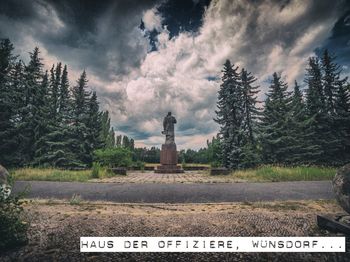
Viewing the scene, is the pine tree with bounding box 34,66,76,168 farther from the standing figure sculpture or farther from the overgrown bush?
the overgrown bush

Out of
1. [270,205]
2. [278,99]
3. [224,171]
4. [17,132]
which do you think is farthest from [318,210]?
[17,132]

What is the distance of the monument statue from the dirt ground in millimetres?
11158

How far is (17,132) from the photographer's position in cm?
1639

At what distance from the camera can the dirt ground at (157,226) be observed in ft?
7.80

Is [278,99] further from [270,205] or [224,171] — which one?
[270,205]

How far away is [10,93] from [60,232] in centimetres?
1884

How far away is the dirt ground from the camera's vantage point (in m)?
2.38

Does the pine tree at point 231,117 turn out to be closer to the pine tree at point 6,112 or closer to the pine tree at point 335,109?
the pine tree at point 335,109

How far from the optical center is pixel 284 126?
1855cm

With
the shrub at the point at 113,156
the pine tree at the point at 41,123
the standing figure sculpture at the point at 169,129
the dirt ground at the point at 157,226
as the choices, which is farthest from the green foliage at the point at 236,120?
the pine tree at the point at 41,123

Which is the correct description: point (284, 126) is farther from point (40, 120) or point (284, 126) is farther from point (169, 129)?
point (40, 120)

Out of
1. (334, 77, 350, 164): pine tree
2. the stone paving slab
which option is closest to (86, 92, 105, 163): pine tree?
the stone paving slab

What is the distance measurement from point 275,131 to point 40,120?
21686mm

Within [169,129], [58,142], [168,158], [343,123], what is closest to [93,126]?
[58,142]
